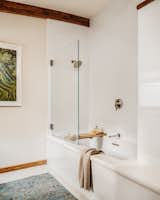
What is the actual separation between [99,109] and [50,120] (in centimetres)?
88

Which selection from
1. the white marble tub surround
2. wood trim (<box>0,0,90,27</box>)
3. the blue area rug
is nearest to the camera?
the white marble tub surround

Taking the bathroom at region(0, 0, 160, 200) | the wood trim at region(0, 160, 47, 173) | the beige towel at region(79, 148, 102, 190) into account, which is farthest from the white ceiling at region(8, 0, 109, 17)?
the wood trim at region(0, 160, 47, 173)

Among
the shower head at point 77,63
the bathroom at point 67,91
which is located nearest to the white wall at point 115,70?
the bathroom at point 67,91

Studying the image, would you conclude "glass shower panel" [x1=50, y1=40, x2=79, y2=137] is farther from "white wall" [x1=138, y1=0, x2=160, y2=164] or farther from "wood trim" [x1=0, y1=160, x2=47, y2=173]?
"white wall" [x1=138, y1=0, x2=160, y2=164]

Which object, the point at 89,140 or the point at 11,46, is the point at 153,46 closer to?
the point at 89,140

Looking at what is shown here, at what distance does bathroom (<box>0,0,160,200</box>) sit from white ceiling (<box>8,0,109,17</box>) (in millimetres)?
16

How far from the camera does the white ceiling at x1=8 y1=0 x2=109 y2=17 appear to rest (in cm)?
312

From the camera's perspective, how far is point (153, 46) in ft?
6.73

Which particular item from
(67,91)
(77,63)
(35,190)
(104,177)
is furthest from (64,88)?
(104,177)

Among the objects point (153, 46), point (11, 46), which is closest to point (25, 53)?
point (11, 46)

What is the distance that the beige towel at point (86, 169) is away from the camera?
212 centimetres

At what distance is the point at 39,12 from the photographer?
330cm

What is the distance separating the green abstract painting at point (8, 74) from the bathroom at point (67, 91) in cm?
3

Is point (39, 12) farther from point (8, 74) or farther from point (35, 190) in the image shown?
point (35, 190)
